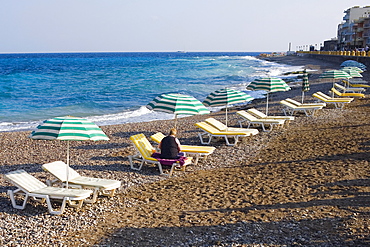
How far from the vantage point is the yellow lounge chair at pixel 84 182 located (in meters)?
6.98

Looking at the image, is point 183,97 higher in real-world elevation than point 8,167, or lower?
higher

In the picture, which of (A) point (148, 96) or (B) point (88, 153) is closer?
(B) point (88, 153)

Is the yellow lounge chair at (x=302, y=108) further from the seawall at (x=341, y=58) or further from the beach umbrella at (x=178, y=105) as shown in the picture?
the seawall at (x=341, y=58)

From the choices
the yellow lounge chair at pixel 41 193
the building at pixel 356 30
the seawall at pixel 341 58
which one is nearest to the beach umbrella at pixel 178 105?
the yellow lounge chair at pixel 41 193

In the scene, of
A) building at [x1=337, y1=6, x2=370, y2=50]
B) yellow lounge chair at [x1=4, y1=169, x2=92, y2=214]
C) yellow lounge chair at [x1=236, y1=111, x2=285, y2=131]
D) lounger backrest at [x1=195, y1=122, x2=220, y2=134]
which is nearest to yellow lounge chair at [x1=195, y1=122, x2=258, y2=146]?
lounger backrest at [x1=195, y1=122, x2=220, y2=134]

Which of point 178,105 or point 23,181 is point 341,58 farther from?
point 23,181

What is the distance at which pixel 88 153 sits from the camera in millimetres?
10672

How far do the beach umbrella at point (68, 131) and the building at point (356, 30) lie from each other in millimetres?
84720

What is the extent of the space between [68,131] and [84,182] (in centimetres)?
108

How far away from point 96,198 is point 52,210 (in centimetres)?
87

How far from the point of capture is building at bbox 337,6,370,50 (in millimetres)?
87688

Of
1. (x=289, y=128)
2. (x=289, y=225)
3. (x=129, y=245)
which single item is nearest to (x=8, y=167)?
(x=129, y=245)

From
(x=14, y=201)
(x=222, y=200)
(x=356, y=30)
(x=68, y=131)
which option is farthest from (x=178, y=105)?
(x=356, y=30)

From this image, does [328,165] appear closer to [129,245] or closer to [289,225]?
[289,225]
